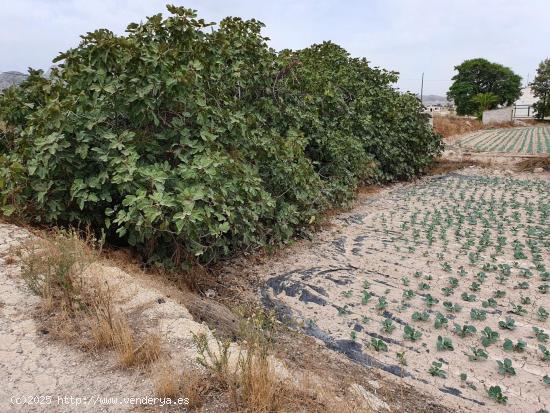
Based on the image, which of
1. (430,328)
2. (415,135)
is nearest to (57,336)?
(430,328)

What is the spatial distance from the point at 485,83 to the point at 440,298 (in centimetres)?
4622

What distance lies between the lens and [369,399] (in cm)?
250

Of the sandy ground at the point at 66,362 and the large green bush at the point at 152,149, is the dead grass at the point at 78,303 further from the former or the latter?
the large green bush at the point at 152,149

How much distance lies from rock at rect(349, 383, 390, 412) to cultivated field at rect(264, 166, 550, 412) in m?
0.50

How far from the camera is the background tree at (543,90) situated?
37.8 metres

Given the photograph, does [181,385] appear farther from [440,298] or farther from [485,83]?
[485,83]

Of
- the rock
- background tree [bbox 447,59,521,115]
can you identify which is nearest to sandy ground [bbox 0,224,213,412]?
the rock

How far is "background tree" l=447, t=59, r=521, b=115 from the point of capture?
4297 cm

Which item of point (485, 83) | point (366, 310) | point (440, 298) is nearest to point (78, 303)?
point (366, 310)

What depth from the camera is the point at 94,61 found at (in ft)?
12.9

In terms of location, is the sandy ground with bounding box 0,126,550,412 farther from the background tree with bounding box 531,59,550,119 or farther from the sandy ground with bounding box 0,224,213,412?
the background tree with bounding box 531,59,550,119

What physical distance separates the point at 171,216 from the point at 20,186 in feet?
4.69

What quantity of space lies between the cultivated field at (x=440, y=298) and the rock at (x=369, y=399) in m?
0.50

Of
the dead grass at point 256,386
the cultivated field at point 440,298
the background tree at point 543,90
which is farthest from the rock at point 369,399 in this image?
the background tree at point 543,90
